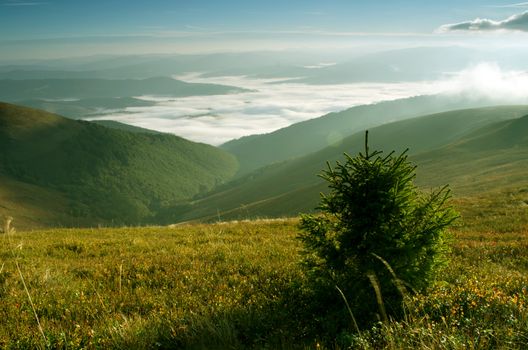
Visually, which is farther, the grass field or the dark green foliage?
the dark green foliage

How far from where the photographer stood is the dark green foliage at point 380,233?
6746 millimetres

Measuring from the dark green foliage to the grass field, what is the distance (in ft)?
1.77

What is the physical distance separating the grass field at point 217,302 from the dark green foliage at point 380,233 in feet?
1.77

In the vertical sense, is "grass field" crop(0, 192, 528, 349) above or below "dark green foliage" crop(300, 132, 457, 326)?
below

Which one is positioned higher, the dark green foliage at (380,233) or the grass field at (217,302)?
the dark green foliage at (380,233)

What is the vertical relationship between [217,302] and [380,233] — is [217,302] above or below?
below

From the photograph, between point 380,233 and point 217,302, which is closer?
point 380,233

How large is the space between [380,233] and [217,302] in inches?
130

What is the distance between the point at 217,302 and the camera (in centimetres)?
749

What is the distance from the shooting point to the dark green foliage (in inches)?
266

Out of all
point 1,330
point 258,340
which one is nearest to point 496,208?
point 258,340

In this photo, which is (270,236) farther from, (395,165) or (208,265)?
(395,165)

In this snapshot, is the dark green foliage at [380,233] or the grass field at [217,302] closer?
the grass field at [217,302]

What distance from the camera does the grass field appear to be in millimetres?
5652
